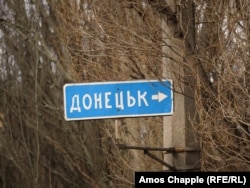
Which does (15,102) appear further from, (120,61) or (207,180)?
(207,180)

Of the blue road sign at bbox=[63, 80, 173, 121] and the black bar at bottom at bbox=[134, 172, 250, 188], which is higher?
the blue road sign at bbox=[63, 80, 173, 121]

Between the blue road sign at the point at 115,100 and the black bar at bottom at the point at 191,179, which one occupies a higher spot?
the blue road sign at the point at 115,100

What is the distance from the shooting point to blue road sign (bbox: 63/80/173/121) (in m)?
4.02

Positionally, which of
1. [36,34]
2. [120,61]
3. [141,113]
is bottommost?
[141,113]

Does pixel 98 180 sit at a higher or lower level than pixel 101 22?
lower

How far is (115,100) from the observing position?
4043 millimetres

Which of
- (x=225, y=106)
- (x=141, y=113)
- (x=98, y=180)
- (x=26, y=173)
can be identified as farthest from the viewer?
(x=26, y=173)

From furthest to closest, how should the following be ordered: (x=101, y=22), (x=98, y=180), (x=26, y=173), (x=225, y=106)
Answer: (x=26, y=173), (x=98, y=180), (x=101, y=22), (x=225, y=106)

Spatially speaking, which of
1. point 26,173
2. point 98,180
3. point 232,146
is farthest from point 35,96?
point 232,146

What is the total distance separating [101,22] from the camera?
20.6ft

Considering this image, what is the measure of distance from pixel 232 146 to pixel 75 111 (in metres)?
2.29

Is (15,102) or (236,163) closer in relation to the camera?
(236,163)

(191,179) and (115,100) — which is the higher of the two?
(115,100)

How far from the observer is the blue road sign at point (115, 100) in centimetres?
402
